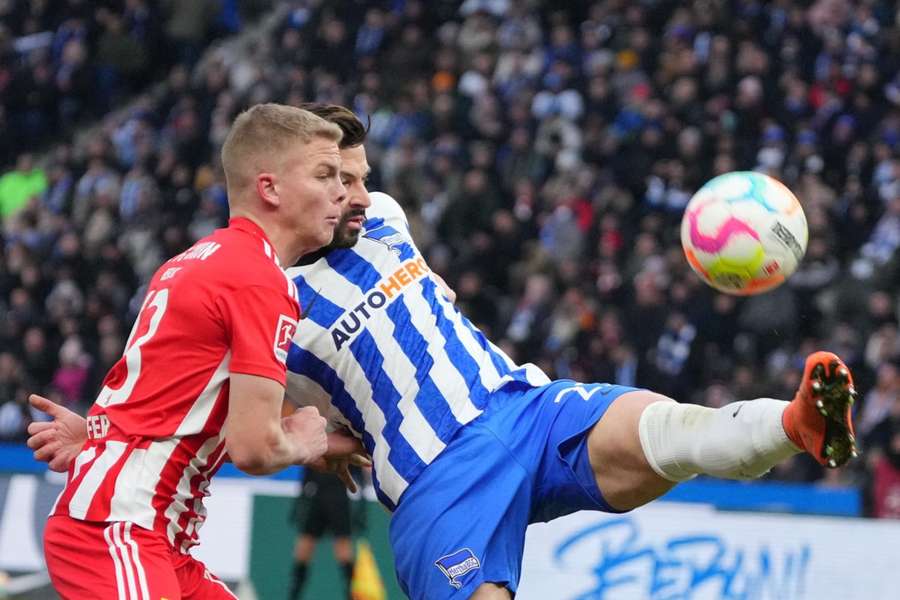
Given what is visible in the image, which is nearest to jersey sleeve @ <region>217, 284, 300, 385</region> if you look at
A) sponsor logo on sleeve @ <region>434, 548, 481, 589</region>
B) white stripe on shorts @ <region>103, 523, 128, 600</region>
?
white stripe on shorts @ <region>103, 523, 128, 600</region>

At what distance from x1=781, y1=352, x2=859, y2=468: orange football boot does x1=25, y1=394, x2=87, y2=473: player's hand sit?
7.61ft

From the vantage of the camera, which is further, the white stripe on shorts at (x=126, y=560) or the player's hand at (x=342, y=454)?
the player's hand at (x=342, y=454)

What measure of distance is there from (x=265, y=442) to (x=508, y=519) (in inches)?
45.1

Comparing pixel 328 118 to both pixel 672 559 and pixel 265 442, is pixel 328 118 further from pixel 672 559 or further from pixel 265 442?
pixel 672 559

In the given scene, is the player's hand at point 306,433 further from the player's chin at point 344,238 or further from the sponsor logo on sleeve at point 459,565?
the player's chin at point 344,238

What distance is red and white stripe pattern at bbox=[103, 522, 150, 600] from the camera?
4.35 metres

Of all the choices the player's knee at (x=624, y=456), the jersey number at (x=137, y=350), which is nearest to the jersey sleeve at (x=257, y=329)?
the jersey number at (x=137, y=350)

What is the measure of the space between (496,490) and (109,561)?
1.39 m

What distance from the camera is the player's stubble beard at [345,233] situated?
5.42m

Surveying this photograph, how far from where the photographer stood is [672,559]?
959 cm

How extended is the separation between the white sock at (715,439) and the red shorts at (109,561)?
1.60 meters

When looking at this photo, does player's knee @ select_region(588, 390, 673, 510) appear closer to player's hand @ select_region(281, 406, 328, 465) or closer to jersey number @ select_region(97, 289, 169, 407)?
player's hand @ select_region(281, 406, 328, 465)

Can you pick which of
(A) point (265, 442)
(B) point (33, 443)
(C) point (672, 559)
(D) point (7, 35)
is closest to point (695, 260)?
(A) point (265, 442)

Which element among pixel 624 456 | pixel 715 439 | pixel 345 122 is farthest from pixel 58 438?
pixel 715 439
